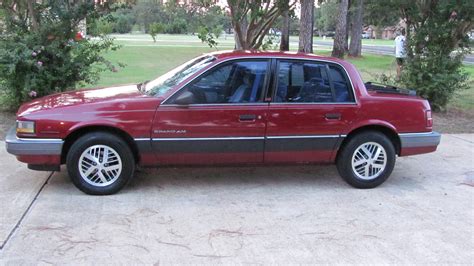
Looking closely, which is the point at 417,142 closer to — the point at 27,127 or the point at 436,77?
the point at 27,127

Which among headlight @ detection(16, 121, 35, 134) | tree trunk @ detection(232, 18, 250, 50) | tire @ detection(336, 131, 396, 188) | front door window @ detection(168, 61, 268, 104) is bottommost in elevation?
tire @ detection(336, 131, 396, 188)

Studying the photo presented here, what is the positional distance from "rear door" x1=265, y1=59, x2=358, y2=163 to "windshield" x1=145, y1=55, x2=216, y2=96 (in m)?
0.85

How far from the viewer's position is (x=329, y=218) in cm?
506

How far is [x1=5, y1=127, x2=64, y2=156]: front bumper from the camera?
524 centimetres

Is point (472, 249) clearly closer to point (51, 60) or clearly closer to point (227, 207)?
point (227, 207)

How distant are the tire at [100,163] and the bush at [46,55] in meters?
3.97

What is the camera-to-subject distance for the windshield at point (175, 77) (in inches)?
224

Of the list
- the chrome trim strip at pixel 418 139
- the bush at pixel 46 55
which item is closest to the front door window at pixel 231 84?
the chrome trim strip at pixel 418 139

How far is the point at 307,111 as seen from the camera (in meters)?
5.74

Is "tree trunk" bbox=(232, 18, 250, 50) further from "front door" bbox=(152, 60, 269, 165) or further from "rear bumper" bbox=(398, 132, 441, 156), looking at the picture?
"rear bumper" bbox=(398, 132, 441, 156)

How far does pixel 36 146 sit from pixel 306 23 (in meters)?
7.90

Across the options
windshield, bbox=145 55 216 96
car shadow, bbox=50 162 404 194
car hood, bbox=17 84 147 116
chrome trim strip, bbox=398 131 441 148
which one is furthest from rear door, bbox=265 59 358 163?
car hood, bbox=17 84 147 116

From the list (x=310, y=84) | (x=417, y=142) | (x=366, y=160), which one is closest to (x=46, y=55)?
(x=310, y=84)

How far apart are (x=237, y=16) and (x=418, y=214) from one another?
5400 mm
